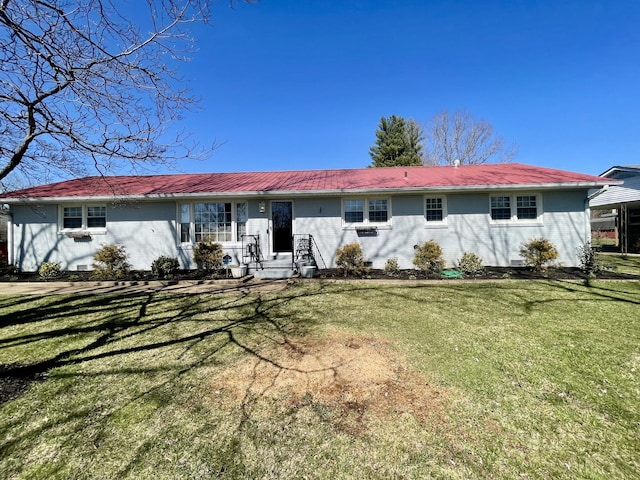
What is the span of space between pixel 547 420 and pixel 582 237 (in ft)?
32.0

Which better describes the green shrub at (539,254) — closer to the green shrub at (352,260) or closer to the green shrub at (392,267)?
the green shrub at (392,267)

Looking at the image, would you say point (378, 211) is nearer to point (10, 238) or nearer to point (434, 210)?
point (434, 210)

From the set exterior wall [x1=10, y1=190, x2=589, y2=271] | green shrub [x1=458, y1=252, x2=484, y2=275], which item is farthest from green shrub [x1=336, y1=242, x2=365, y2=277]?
green shrub [x1=458, y1=252, x2=484, y2=275]

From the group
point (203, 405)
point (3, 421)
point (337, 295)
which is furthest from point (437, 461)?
point (337, 295)

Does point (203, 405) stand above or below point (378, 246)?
below

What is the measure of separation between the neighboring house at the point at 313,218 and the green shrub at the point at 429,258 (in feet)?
2.22

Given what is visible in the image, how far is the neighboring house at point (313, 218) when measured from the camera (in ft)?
31.9

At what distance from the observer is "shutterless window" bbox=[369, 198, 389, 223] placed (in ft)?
33.6

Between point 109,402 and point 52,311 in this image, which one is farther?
point 52,311

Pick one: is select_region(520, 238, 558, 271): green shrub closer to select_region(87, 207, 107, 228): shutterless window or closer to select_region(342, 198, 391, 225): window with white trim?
select_region(342, 198, 391, 225): window with white trim

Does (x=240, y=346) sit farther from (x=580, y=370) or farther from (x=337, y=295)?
(x=580, y=370)

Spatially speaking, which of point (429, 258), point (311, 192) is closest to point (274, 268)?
point (311, 192)

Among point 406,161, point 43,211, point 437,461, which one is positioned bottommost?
point 437,461

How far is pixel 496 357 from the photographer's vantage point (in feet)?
12.3
